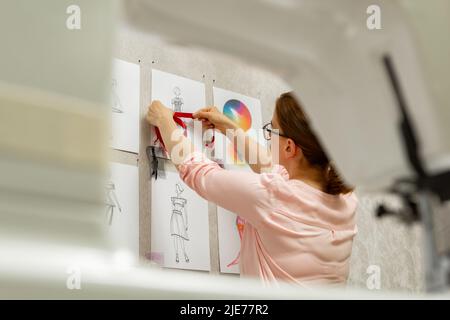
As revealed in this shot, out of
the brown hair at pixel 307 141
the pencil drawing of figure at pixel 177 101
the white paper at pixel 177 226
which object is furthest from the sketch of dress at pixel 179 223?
the brown hair at pixel 307 141

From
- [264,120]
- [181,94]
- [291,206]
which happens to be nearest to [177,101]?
[181,94]

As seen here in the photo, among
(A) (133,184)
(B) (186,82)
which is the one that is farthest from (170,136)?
(B) (186,82)

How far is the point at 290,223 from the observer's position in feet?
4.57

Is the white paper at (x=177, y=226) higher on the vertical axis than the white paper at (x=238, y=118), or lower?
lower

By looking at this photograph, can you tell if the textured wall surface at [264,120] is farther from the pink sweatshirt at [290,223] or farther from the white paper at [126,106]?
the pink sweatshirt at [290,223]

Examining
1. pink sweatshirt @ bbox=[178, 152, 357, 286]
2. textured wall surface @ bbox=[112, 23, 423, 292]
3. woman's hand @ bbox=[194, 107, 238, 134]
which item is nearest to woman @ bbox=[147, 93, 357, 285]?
pink sweatshirt @ bbox=[178, 152, 357, 286]

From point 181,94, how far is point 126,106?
0.23 meters

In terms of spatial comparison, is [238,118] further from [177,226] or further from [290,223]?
[290,223]

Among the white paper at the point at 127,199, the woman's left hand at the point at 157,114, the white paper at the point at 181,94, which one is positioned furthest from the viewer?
the white paper at the point at 181,94

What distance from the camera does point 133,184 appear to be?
1733mm

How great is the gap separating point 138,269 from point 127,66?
1.52 metres

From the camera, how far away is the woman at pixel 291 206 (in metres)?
1.39

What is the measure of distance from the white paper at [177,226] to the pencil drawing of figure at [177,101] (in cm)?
22
